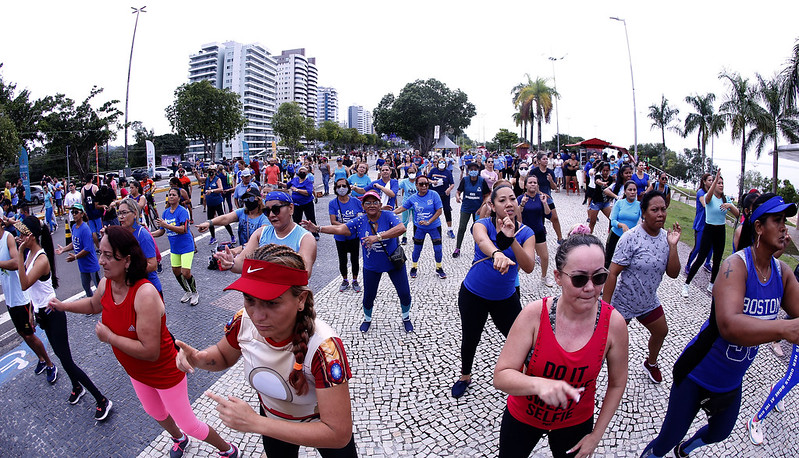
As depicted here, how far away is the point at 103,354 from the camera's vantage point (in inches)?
186

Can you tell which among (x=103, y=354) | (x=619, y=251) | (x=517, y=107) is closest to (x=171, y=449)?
(x=103, y=354)

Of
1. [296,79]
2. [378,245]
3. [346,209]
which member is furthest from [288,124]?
[296,79]

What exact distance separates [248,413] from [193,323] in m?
4.67

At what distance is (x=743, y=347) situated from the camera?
2334 mm

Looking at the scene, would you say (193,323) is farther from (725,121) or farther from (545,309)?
(725,121)

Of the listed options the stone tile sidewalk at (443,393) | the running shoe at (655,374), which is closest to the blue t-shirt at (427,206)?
the stone tile sidewalk at (443,393)

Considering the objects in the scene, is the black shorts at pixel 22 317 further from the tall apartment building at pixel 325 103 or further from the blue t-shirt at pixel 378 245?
the tall apartment building at pixel 325 103

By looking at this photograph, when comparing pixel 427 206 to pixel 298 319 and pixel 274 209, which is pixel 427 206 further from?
pixel 298 319

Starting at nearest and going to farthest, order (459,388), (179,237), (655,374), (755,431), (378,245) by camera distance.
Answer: (755,431)
(459,388)
(655,374)
(378,245)
(179,237)

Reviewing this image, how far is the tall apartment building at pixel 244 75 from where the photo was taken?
124 metres

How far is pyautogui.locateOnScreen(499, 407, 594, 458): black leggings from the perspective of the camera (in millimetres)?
2143

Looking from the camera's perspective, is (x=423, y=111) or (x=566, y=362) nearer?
(x=566, y=362)

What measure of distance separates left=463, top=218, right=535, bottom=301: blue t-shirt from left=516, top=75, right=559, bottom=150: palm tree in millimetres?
36556

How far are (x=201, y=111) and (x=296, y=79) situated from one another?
421 feet
